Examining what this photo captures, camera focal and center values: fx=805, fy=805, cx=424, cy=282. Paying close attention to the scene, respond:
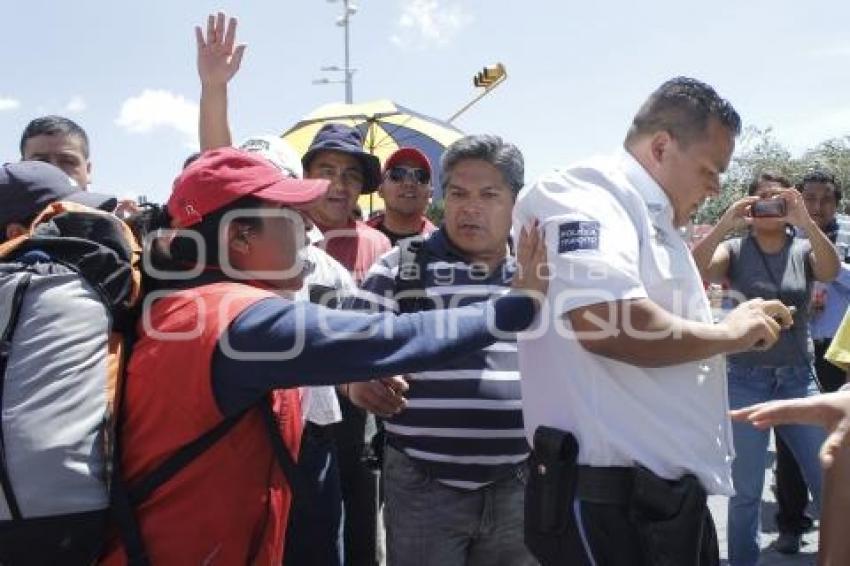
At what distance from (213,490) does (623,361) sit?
0.93 meters

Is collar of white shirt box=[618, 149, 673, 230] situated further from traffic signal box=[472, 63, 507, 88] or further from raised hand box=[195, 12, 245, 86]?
traffic signal box=[472, 63, 507, 88]

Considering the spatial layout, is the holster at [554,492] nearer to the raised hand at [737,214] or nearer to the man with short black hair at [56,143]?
the raised hand at [737,214]

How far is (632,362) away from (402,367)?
582mm

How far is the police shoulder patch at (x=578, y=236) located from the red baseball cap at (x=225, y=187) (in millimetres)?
573

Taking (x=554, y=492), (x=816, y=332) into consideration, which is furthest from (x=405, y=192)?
(x=816, y=332)

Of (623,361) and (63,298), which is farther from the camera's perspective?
(623,361)

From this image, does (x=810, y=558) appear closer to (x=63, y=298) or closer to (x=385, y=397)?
(x=385, y=397)

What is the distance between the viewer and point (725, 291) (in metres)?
4.34

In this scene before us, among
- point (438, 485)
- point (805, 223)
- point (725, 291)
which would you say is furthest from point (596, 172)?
point (725, 291)

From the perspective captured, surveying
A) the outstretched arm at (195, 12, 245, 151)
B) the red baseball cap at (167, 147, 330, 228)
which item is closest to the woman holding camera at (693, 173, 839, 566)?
the outstretched arm at (195, 12, 245, 151)

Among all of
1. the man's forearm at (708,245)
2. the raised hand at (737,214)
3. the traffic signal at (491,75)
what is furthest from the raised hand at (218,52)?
the traffic signal at (491,75)

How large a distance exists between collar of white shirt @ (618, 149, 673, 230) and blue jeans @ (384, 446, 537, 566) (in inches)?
38.9

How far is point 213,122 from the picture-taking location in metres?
2.65

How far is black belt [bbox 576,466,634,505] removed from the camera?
1827 mm
